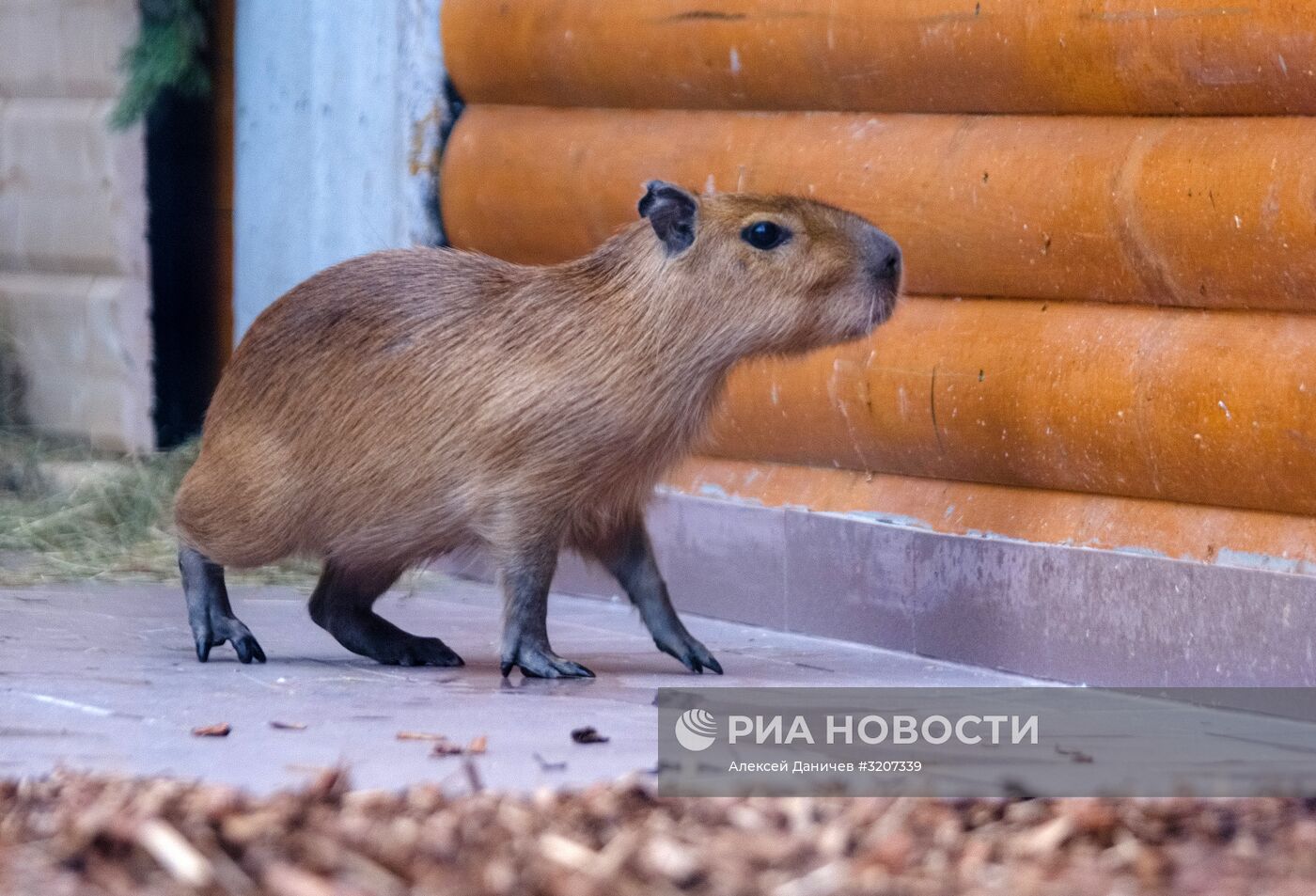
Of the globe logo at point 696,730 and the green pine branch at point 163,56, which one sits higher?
the green pine branch at point 163,56

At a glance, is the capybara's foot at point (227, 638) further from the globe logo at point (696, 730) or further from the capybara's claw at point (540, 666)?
the globe logo at point (696, 730)

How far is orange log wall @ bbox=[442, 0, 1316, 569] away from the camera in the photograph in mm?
3818

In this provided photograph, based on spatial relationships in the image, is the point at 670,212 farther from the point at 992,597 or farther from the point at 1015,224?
the point at 992,597

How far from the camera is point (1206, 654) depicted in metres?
3.87

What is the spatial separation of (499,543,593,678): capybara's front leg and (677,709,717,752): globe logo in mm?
645

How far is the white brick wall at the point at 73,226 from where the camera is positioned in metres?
6.75

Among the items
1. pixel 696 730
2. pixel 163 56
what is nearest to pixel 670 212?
pixel 696 730

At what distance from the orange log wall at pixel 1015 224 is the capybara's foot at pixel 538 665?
2.31 feet

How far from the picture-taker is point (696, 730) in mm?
3328

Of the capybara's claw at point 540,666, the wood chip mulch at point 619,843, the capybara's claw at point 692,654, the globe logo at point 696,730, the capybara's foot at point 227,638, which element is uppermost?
the wood chip mulch at point 619,843

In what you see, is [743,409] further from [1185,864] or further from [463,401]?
[1185,864]

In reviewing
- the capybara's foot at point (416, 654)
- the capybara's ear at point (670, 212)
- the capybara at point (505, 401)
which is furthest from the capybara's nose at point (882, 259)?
the capybara's foot at point (416, 654)

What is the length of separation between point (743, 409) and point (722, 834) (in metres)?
2.54

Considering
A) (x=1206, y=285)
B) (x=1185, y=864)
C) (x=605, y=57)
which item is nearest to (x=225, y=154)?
(x=605, y=57)
